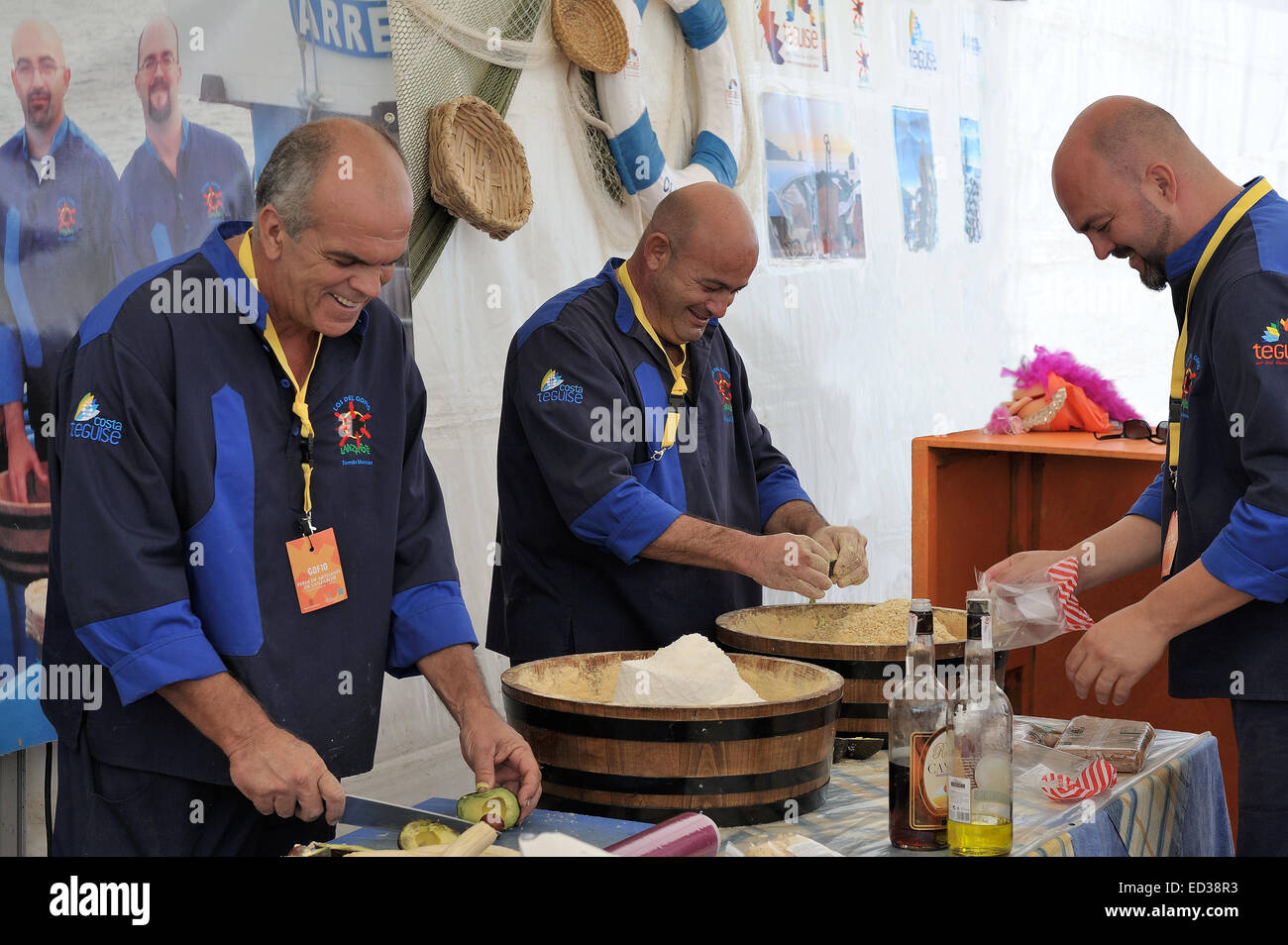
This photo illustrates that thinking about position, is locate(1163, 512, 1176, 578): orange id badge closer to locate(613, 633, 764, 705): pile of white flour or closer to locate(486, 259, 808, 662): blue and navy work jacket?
locate(486, 259, 808, 662): blue and navy work jacket

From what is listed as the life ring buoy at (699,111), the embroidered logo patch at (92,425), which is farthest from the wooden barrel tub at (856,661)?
the life ring buoy at (699,111)

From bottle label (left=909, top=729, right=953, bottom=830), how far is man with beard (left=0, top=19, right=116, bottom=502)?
5.52 ft

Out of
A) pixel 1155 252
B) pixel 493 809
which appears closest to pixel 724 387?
pixel 1155 252

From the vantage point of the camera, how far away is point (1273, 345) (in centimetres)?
189

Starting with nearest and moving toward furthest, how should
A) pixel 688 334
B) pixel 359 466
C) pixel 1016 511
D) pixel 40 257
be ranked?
pixel 359 466
pixel 40 257
pixel 688 334
pixel 1016 511

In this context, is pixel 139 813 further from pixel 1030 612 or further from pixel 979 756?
pixel 1030 612

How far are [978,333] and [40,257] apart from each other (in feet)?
16.1

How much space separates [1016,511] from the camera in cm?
434

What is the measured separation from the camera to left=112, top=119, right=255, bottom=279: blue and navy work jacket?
2.48 m

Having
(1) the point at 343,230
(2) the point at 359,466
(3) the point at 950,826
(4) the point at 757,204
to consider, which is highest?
(4) the point at 757,204

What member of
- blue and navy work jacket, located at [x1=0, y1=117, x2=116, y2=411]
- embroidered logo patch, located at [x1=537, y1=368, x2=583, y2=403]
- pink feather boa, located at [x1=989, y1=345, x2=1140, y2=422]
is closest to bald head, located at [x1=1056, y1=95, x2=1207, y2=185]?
embroidered logo patch, located at [x1=537, y1=368, x2=583, y2=403]

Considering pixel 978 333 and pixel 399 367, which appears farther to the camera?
pixel 978 333
